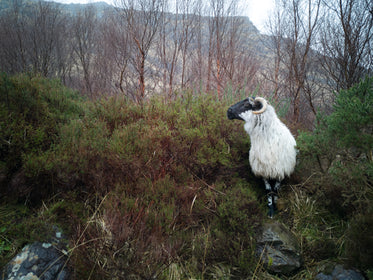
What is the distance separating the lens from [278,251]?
277 cm

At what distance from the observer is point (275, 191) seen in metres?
3.50

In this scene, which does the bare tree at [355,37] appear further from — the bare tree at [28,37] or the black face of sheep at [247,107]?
the bare tree at [28,37]

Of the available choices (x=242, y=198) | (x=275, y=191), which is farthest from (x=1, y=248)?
(x=275, y=191)

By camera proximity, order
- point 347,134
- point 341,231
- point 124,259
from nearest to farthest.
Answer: point 124,259 < point 347,134 < point 341,231

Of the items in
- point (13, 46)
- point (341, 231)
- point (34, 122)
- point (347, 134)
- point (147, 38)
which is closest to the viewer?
point (347, 134)

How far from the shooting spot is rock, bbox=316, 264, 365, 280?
7.45 ft

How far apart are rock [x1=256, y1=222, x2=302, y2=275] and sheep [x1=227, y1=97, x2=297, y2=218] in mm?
497

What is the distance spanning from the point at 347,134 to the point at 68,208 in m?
3.61

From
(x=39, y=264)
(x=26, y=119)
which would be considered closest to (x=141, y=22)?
(x=26, y=119)

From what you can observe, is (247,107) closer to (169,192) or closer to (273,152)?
(273,152)

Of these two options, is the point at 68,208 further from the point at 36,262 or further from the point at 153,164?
the point at 153,164

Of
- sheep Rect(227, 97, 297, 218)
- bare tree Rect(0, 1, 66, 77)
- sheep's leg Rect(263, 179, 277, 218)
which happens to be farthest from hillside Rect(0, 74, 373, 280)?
bare tree Rect(0, 1, 66, 77)

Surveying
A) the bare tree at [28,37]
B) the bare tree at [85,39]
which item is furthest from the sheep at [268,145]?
the bare tree at [85,39]

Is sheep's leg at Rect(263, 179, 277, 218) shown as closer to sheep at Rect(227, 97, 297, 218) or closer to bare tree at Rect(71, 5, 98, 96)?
sheep at Rect(227, 97, 297, 218)
